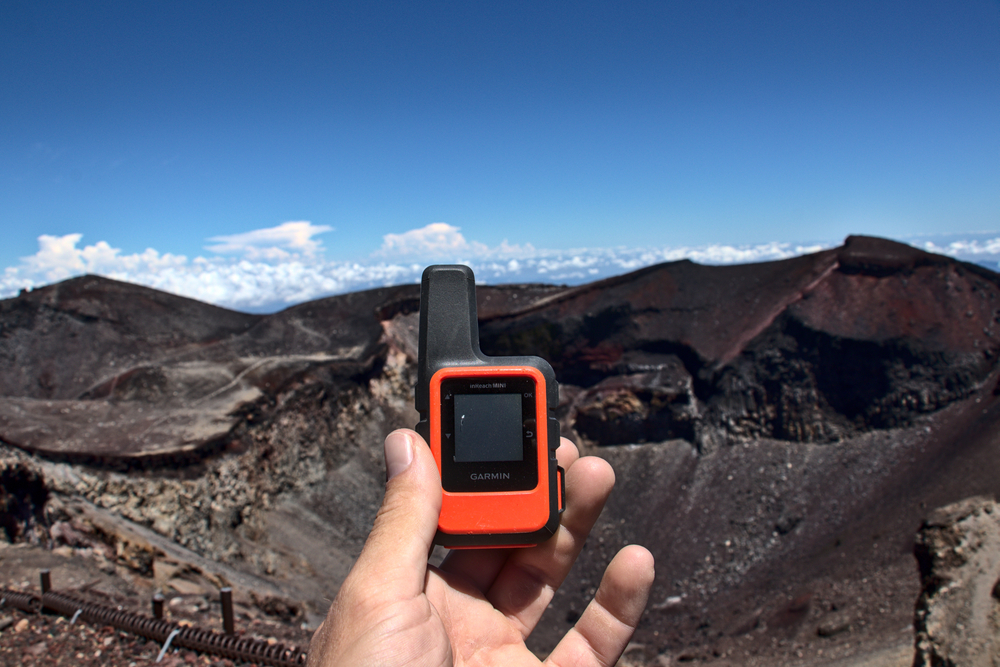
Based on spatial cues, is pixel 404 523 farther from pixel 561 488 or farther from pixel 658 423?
pixel 658 423

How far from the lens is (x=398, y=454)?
2.35 meters

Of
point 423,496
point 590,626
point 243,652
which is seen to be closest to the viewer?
→ point 423,496

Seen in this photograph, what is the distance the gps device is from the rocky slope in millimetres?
6880

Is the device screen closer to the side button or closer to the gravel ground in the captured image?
the side button

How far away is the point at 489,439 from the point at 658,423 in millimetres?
17384

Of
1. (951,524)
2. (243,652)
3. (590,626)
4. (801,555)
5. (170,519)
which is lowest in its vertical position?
(801,555)

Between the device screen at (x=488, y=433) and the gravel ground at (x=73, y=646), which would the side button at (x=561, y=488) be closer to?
the device screen at (x=488, y=433)

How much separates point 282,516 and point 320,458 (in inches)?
80.8

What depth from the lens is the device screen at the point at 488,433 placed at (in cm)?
248

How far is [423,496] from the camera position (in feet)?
7.62

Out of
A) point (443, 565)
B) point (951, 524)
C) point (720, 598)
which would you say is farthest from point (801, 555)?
point (443, 565)

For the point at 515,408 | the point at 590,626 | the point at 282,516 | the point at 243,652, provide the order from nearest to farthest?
the point at 515,408, the point at 590,626, the point at 243,652, the point at 282,516

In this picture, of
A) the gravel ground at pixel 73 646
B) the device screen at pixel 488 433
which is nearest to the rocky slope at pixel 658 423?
the gravel ground at pixel 73 646

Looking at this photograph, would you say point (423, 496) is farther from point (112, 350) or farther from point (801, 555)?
point (112, 350)
